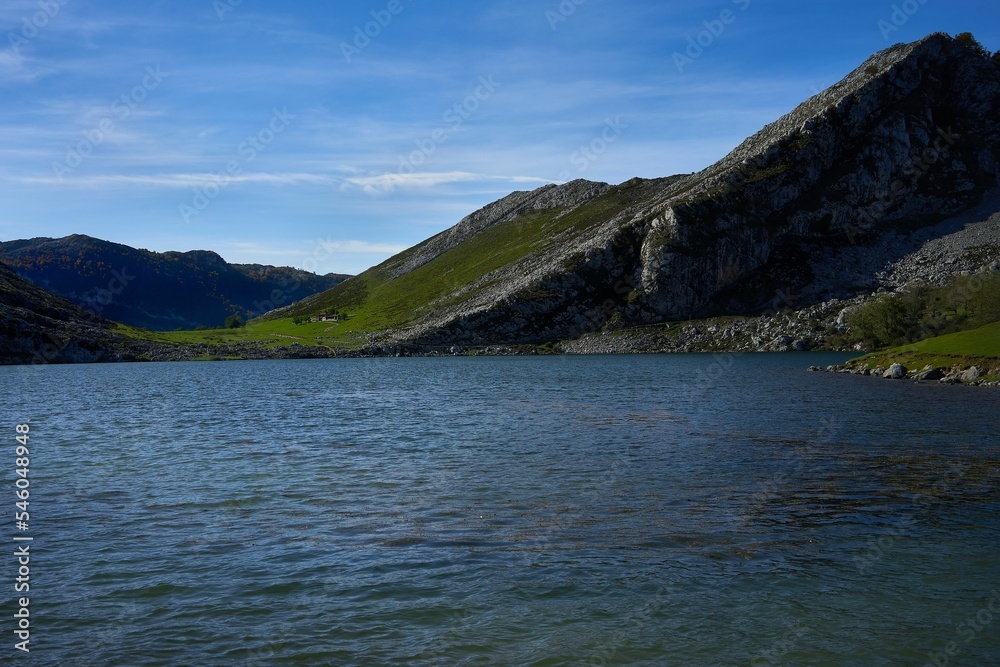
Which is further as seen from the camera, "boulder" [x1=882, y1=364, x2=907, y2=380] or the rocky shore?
"boulder" [x1=882, y1=364, x2=907, y2=380]

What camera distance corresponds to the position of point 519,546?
2159 centimetres

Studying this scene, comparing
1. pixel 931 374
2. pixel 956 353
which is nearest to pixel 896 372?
pixel 931 374

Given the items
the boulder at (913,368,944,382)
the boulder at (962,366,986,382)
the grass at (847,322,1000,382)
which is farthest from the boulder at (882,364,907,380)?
the boulder at (962,366,986,382)

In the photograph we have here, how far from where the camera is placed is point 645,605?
16.9 metres

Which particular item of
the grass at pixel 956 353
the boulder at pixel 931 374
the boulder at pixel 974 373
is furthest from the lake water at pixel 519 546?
the boulder at pixel 931 374

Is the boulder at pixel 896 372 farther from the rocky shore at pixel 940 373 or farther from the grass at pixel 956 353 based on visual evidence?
the grass at pixel 956 353

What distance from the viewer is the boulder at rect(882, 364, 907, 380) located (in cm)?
8362

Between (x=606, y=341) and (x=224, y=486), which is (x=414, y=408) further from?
(x=606, y=341)

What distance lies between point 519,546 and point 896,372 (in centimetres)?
7801

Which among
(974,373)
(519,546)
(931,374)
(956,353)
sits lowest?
(931,374)

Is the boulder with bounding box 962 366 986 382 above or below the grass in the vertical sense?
below

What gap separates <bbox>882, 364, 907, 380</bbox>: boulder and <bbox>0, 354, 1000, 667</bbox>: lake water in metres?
38.3

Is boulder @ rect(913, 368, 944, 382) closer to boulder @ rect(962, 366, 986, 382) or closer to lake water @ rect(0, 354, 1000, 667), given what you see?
boulder @ rect(962, 366, 986, 382)

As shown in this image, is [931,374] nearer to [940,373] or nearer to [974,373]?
[940,373]
